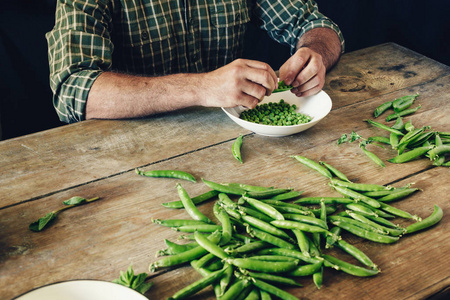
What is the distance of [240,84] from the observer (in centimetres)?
159

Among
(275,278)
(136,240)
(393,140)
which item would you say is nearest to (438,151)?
(393,140)

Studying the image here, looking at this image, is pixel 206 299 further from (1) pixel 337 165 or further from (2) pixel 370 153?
(2) pixel 370 153

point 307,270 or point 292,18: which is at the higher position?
point 292,18

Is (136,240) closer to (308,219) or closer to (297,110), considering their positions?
(308,219)

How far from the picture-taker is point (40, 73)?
9.33 ft

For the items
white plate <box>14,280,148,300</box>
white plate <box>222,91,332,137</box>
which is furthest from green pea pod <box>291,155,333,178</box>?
white plate <box>14,280,148,300</box>

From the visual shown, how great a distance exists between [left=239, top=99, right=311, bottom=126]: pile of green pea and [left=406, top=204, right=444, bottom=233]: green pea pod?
61 cm

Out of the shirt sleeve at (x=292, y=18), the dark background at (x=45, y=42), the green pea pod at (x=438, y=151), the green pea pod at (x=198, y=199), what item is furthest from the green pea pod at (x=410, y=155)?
the dark background at (x=45, y=42)

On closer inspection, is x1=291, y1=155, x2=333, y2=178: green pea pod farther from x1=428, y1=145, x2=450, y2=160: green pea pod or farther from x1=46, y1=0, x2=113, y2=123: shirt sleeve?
x1=46, y1=0, x2=113, y2=123: shirt sleeve

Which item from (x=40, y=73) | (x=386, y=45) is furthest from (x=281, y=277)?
(x=40, y=73)

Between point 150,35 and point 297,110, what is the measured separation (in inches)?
34.1

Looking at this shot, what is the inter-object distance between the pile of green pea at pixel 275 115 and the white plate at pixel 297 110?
4 centimetres

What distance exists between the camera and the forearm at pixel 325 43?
2.18 meters

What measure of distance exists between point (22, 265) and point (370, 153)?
1.23 meters
